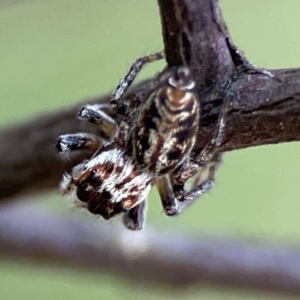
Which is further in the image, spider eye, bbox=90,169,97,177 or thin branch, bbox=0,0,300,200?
spider eye, bbox=90,169,97,177

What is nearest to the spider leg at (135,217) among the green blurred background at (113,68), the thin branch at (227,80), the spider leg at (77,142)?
the spider leg at (77,142)

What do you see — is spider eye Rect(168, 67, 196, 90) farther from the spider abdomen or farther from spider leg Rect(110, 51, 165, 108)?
spider leg Rect(110, 51, 165, 108)

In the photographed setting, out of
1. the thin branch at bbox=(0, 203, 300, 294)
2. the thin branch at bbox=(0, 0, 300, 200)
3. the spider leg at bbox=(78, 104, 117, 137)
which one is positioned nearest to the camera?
the thin branch at bbox=(0, 0, 300, 200)

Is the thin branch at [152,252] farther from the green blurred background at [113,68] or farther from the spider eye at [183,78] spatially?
the green blurred background at [113,68]

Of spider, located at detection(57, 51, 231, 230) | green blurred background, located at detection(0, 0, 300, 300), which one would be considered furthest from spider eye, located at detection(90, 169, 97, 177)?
green blurred background, located at detection(0, 0, 300, 300)

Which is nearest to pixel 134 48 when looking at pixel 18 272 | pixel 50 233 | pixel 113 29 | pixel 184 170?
pixel 113 29

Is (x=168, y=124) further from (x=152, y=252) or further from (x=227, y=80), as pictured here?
(x=152, y=252)

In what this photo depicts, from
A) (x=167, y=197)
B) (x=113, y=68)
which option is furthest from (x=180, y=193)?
(x=113, y=68)

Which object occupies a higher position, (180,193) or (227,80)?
(227,80)
